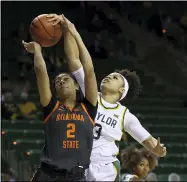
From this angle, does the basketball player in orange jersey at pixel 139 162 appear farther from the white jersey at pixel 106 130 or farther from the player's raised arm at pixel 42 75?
the player's raised arm at pixel 42 75

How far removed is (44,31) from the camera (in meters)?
4.19

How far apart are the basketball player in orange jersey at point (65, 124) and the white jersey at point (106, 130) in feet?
1.33

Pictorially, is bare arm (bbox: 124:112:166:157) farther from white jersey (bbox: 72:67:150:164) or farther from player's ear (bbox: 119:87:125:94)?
player's ear (bbox: 119:87:125:94)

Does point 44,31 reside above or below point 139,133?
above

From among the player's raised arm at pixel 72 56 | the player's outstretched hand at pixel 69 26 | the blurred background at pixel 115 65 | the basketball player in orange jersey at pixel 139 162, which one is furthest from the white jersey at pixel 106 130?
the blurred background at pixel 115 65

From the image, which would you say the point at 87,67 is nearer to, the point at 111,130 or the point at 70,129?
the point at 70,129

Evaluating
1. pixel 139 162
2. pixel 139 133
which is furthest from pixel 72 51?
pixel 139 162

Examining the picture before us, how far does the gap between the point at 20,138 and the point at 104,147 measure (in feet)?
16.4

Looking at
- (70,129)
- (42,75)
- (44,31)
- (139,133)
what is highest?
(44,31)

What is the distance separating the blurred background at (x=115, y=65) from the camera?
8.83m

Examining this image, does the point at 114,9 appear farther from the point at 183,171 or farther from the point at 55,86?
the point at 55,86

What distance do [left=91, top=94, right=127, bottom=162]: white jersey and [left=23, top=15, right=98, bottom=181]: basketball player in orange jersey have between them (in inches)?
16.0

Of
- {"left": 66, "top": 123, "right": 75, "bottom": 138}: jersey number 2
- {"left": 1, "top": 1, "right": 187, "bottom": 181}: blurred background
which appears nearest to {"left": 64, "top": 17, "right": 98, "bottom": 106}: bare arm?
Answer: {"left": 66, "top": 123, "right": 75, "bottom": 138}: jersey number 2

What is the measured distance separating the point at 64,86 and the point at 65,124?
252mm
